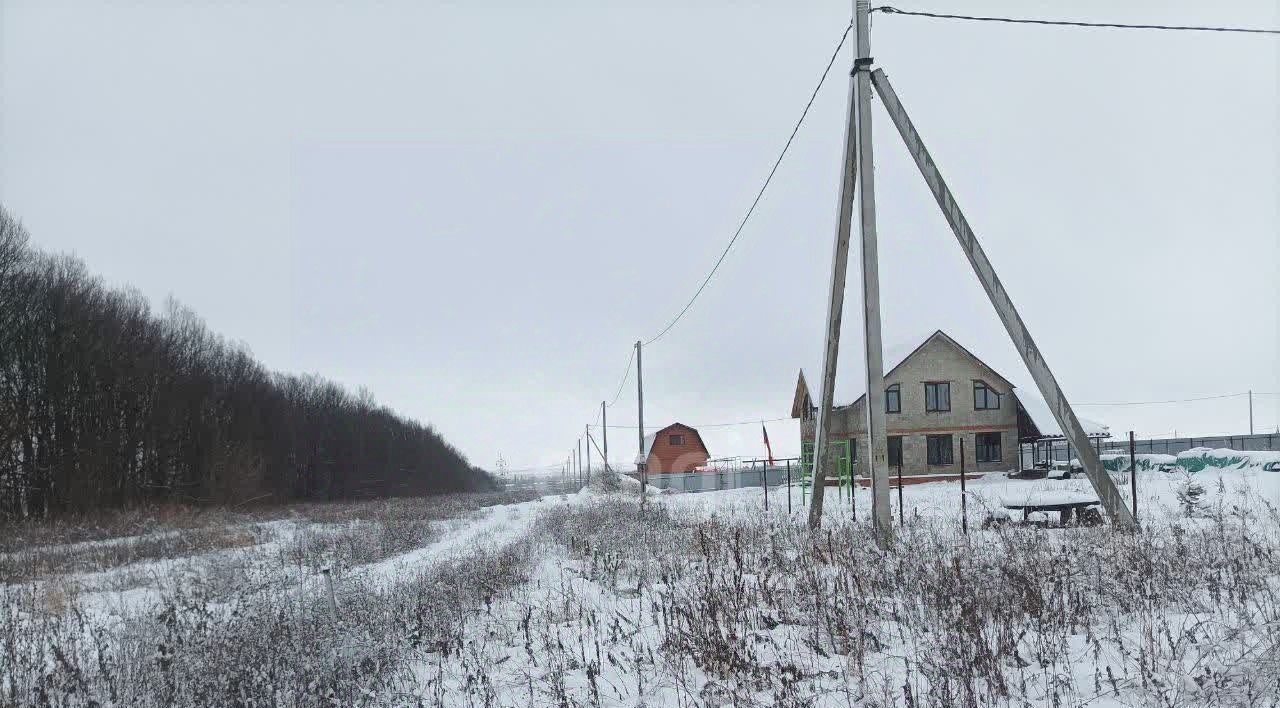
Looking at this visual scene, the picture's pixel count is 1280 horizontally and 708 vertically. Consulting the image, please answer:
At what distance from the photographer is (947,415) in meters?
35.2

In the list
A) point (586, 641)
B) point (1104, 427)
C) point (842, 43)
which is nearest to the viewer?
point (586, 641)

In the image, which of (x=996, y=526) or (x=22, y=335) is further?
(x=22, y=335)

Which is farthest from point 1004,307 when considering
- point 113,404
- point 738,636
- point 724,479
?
point 724,479

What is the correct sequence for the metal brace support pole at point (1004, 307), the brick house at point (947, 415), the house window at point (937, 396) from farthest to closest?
the house window at point (937, 396)
the brick house at point (947, 415)
the metal brace support pole at point (1004, 307)

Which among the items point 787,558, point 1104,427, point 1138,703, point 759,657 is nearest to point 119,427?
point 787,558

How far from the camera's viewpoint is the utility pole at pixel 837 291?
9680 millimetres

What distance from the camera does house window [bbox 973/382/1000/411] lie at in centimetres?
3556

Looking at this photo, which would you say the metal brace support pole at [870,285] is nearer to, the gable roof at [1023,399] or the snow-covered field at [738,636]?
the snow-covered field at [738,636]

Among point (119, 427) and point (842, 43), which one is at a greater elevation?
point (842, 43)

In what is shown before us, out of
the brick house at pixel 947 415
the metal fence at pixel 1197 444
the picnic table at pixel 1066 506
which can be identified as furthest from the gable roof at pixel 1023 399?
the picnic table at pixel 1066 506

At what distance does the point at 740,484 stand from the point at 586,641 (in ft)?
144

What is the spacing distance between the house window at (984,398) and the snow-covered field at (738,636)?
27567mm

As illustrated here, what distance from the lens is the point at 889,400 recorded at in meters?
35.5

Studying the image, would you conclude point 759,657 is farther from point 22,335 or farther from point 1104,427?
point 1104,427
